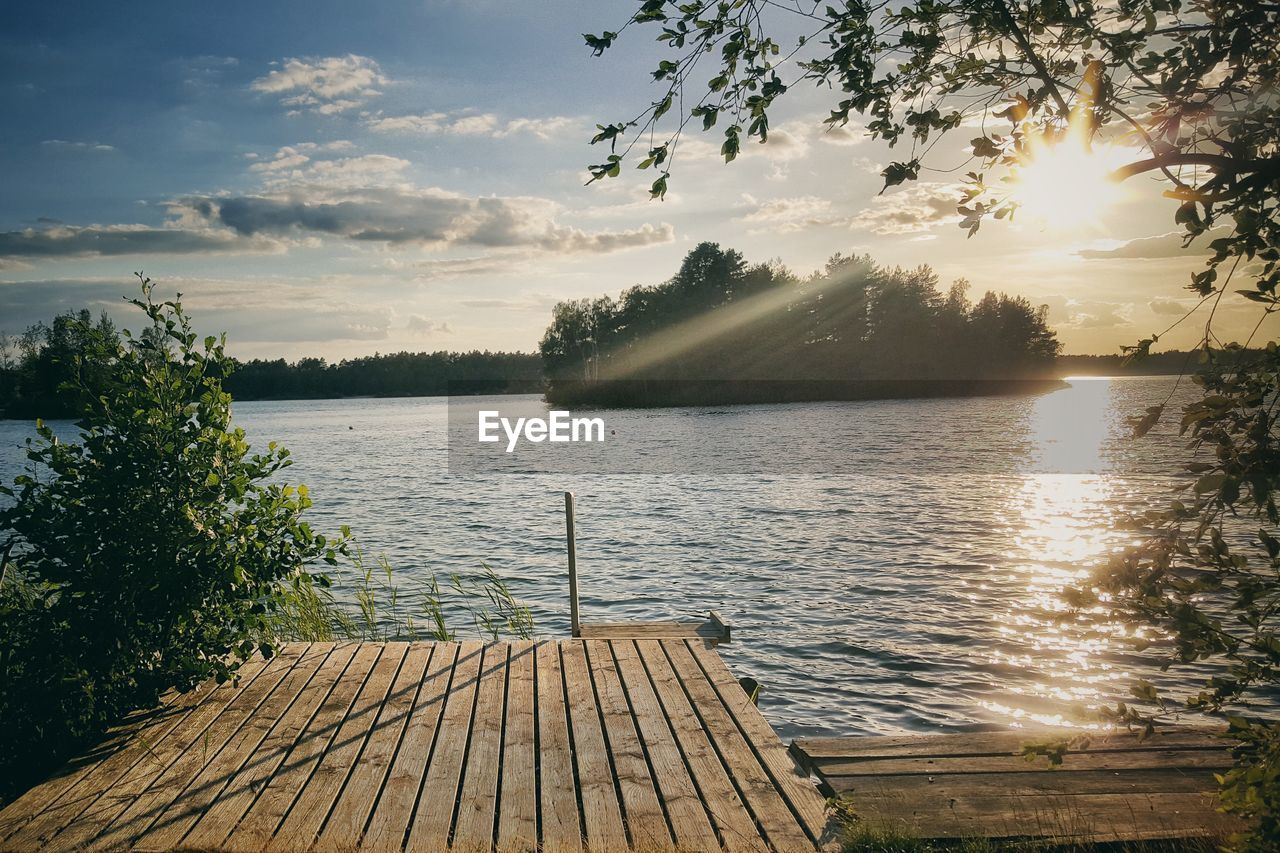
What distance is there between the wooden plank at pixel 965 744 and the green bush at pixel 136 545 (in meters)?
4.07

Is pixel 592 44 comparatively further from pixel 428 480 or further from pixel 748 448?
pixel 748 448

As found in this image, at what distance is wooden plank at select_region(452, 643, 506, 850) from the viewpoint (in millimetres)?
4324

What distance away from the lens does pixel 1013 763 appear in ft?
17.2

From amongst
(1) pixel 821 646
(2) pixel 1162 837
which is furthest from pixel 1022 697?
(2) pixel 1162 837

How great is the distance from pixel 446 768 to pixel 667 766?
4.44 ft

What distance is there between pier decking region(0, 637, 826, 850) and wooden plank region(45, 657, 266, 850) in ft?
0.05

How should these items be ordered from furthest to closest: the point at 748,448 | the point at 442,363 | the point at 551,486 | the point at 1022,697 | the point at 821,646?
1. the point at 442,363
2. the point at 748,448
3. the point at 551,486
4. the point at 821,646
5. the point at 1022,697

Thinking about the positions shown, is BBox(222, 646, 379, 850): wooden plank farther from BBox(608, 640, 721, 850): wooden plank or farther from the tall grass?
BBox(608, 640, 721, 850): wooden plank

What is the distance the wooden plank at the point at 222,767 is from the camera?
4.35m

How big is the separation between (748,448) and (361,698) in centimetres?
4206

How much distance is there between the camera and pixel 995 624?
42.2 feet

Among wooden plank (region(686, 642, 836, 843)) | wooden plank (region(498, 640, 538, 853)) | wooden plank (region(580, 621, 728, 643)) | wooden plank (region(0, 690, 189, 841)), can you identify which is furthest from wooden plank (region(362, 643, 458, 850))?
wooden plank (region(686, 642, 836, 843))

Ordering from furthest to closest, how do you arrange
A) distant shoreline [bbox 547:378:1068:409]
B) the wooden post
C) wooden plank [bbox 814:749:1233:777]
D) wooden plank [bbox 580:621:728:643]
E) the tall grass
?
distant shoreline [bbox 547:378:1068:409] < the tall grass < the wooden post < wooden plank [bbox 580:621:728:643] < wooden plank [bbox 814:749:1233:777]

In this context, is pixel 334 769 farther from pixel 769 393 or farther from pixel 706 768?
pixel 769 393
